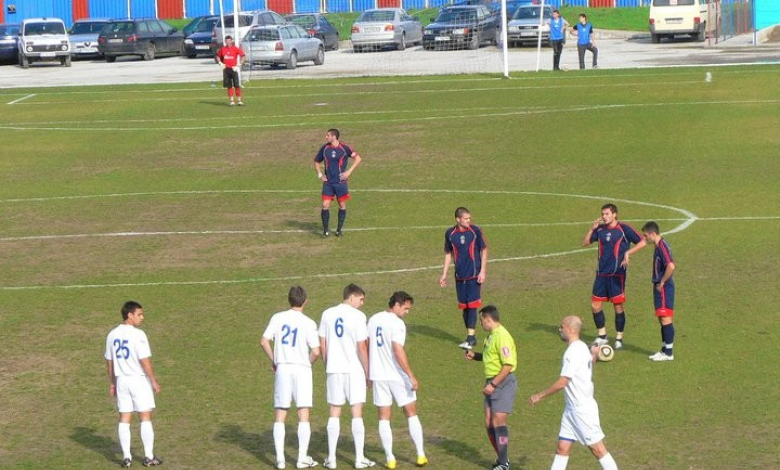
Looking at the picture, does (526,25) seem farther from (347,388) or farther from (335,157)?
(347,388)

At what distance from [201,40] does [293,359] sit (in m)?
55.4

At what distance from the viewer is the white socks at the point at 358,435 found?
13562 millimetres

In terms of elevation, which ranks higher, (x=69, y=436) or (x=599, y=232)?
(x=599, y=232)

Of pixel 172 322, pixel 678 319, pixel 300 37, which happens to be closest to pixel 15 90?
pixel 300 37

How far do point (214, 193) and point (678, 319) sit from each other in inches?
580

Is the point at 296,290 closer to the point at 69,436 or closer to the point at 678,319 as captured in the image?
the point at 69,436

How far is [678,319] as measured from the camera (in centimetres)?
1911

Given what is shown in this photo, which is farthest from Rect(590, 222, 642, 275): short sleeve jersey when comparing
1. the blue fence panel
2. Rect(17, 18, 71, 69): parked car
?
the blue fence panel

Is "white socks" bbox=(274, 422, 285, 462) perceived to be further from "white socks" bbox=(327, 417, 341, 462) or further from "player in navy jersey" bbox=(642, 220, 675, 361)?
"player in navy jersey" bbox=(642, 220, 675, 361)

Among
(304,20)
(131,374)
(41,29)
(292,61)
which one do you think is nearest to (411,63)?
(292,61)

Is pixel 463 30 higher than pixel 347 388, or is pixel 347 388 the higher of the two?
pixel 463 30

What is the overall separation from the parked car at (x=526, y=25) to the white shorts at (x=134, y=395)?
5029 centimetres

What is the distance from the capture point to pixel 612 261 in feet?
58.2

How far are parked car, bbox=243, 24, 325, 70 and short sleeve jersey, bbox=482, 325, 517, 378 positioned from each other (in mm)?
42479
